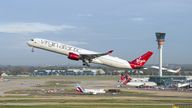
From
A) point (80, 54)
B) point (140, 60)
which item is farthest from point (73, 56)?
point (140, 60)

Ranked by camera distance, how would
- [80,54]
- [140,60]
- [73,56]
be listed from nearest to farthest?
[73,56]
[80,54]
[140,60]

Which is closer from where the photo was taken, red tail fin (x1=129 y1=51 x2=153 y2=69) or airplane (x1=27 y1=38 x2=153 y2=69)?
airplane (x1=27 y1=38 x2=153 y2=69)

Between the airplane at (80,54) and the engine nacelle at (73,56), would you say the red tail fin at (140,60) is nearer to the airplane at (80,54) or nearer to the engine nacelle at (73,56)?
the airplane at (80,54)

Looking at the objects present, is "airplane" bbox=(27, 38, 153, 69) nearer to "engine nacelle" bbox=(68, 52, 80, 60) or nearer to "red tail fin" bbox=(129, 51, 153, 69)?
"engine nacelle" bbox=(68, 52, 80, 60)

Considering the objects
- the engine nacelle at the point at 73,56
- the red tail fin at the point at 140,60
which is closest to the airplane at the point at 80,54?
the engine nacelle at the point at 73,56

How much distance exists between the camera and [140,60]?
108500 mm

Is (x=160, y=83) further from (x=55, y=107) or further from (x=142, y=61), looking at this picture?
(x=55, y=107)

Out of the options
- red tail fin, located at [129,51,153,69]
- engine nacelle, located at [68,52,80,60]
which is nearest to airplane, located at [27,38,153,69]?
engine nacelle, located at [68,52,80,60]

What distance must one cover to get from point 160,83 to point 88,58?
104m

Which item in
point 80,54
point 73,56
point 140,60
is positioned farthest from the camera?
point 140,60

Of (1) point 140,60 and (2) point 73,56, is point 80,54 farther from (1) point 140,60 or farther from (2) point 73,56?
(1) point 140,60

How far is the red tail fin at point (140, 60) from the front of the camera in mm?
104106

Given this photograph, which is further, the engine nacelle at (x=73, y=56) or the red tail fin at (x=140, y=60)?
the red tail fin at (x=140, y=60)

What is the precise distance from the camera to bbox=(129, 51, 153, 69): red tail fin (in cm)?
10411
